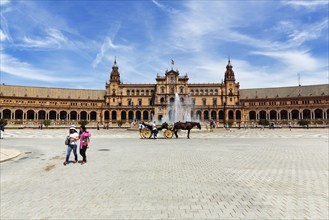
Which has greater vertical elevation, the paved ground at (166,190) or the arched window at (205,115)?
the arched window at (205,115)

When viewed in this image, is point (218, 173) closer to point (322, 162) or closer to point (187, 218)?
point (187, 218)

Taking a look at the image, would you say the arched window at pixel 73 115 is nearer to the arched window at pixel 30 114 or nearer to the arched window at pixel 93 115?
the arched window at pixel 93 115

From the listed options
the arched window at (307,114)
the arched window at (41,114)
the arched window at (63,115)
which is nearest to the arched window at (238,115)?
the arched window at (307,114)

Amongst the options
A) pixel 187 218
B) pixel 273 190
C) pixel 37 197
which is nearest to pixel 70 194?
pixel 37 197

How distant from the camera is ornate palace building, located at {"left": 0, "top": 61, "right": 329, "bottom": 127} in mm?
82875

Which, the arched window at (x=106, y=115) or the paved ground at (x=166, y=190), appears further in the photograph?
the arched window at (x=106, y=115)

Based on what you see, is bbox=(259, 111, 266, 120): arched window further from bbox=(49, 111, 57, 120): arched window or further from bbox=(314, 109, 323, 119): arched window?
bbox=(49, 111, 57, 120): arched window

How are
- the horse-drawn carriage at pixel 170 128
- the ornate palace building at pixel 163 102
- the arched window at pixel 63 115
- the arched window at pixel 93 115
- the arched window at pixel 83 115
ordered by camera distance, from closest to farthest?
the horse-drawn carriage at pixel 170 128 → the ornate palace building at pixel 163 102 → the arched window at pixel 63 115 → the arched window at pixel 83 115 → the arched window at pixel 93 115

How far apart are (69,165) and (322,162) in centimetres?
1205

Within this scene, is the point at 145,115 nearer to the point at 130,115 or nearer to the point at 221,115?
the point at 130,115

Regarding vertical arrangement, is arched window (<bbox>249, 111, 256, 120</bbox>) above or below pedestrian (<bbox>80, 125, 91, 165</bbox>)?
above

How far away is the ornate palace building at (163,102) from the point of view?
82.9 metres

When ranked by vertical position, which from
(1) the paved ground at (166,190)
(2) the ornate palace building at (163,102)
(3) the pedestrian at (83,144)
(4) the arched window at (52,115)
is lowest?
(1) the paved ground at (166,190)

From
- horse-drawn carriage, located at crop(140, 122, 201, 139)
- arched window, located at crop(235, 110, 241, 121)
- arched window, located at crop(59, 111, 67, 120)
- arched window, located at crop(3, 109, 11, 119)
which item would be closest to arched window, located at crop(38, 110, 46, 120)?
arched window, located at crop(59, 111, 67, 120)
